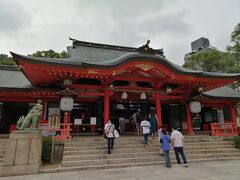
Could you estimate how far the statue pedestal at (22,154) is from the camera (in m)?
6.62

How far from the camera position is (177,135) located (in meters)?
7.75

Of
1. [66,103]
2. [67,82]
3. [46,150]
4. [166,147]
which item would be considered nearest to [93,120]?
[66,103]

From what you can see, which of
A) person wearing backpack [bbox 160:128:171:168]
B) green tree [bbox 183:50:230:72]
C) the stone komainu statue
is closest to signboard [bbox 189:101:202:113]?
person wearing backpack [bbox 160:128:171:168]

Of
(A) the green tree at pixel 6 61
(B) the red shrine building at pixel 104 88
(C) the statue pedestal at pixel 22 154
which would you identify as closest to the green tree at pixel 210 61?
(B) the red shrine building at pixel 104 88

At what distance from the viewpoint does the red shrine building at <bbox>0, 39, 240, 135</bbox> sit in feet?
33.1

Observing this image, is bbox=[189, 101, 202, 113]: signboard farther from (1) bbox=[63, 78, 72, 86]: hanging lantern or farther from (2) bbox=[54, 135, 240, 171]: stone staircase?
(1) bbox=[63, 78, 72, 86]: hanging lantern

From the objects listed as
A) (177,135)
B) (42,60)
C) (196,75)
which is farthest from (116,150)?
(196,75)

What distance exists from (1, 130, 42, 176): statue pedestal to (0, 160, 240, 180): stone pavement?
0.37 meters

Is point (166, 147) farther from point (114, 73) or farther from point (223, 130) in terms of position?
point (223, 130)

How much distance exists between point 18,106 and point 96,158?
7806mm

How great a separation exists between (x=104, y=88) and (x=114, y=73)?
1381 mm

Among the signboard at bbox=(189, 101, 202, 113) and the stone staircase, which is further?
the signboard at bbox=(189, 101, 202, 113)

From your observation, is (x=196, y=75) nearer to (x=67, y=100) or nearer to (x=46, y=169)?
(x=67, y=100)

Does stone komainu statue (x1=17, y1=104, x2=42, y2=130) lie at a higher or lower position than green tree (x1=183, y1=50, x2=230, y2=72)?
lower
